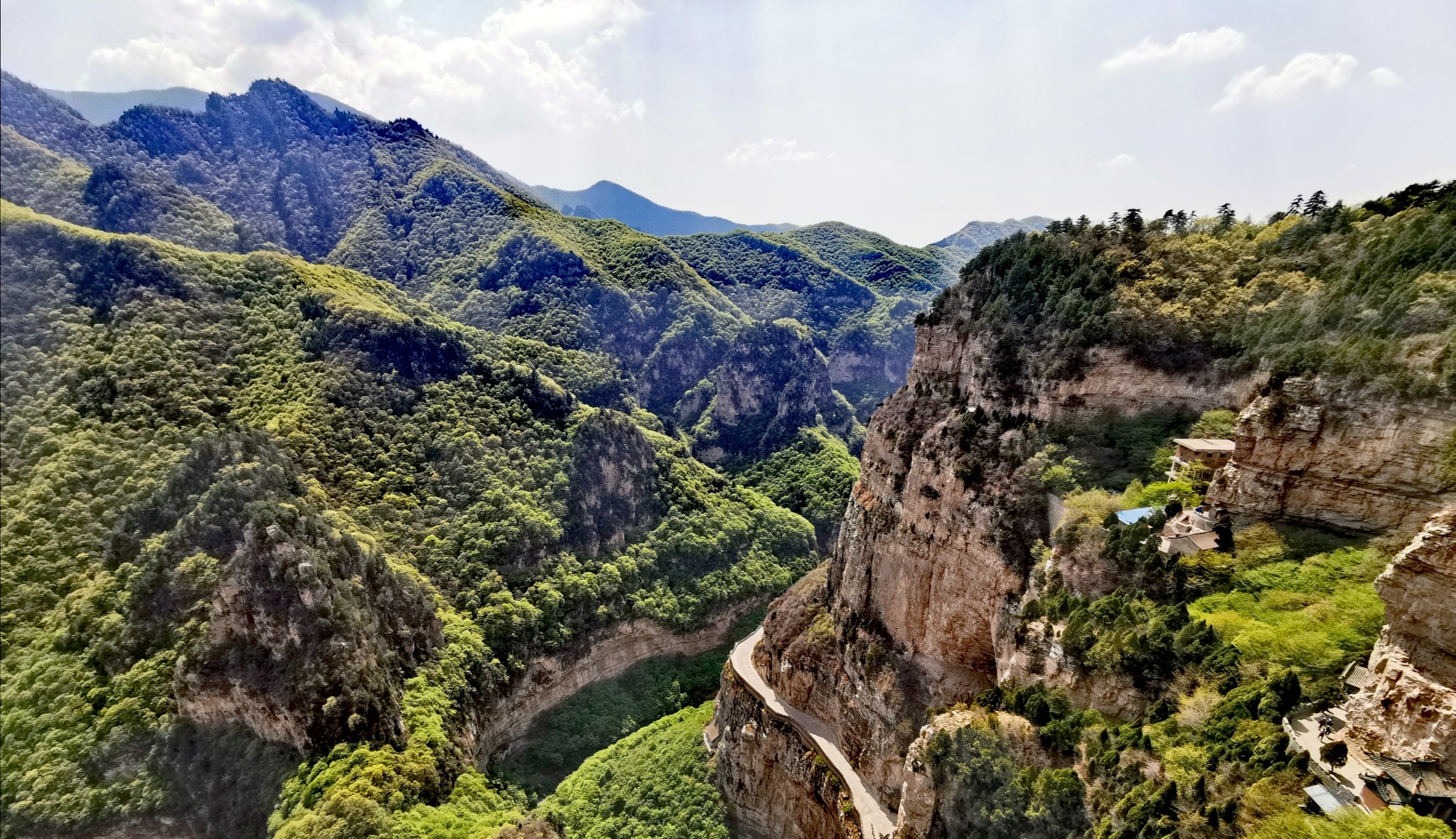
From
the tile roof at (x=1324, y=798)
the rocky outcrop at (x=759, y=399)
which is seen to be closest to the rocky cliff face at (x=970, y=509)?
the tile roof at (x=1324, y=798)

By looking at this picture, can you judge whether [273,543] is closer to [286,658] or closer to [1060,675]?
[286,658]

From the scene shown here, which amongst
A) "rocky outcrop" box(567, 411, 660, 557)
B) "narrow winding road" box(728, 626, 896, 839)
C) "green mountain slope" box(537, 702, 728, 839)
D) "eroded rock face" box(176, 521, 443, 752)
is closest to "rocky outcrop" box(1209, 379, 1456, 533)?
"narrow winding road" box(728, 626, 896, 839)

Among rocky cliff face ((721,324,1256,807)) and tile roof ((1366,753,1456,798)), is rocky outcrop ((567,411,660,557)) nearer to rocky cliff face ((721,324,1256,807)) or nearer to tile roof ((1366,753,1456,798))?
rocky cliff face ((721,324,1256,807))

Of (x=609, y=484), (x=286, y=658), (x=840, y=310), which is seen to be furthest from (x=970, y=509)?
(x=840, y=310)

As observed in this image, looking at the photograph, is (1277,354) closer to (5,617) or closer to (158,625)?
(158,625)

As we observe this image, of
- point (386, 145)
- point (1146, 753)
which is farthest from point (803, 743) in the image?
point (386, 145)

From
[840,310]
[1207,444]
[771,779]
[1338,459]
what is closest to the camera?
[1338,459]
